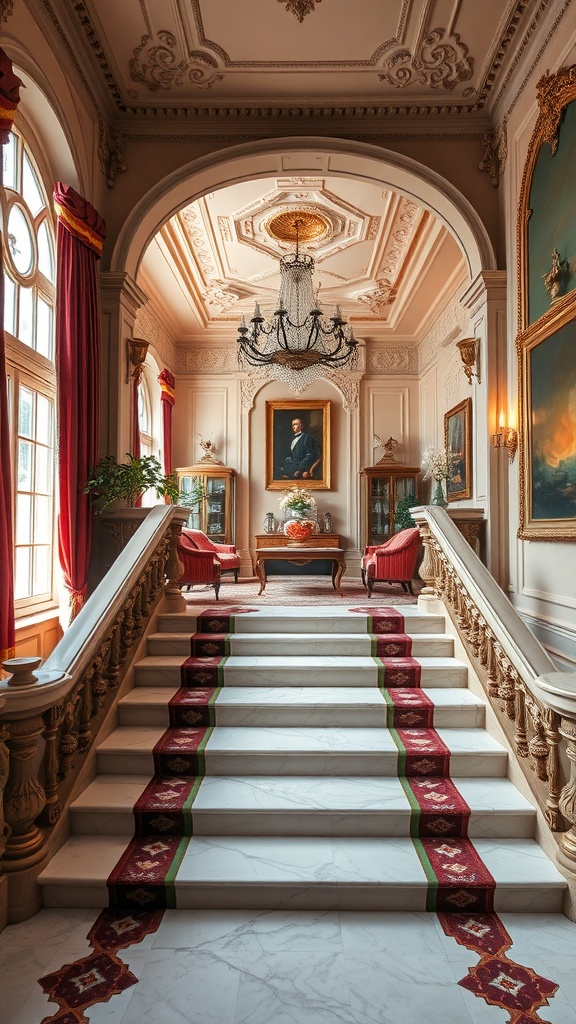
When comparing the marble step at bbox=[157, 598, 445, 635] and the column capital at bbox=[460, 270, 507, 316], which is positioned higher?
the column capital at bbox=[460, 270, 507, 316]

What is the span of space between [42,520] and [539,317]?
4.02m

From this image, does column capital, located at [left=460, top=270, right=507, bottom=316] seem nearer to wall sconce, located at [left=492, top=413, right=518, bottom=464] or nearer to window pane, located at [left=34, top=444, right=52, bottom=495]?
wall sconce, located at [left=492, top=413, right=518, bottom=464]

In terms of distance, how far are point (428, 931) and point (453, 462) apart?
684 cm

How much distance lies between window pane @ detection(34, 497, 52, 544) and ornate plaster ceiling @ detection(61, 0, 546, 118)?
3.43 metres

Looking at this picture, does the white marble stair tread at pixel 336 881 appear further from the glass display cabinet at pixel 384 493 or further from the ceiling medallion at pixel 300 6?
the glass display cabinet at pixel 384 493

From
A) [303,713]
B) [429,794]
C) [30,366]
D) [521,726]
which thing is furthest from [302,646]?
[30,366]

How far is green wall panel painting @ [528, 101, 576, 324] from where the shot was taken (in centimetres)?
393

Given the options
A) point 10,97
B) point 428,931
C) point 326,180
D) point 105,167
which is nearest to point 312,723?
point 428,931

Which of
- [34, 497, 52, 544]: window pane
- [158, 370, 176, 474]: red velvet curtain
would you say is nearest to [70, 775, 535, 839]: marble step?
[34, 497, 52, 544]: window pane

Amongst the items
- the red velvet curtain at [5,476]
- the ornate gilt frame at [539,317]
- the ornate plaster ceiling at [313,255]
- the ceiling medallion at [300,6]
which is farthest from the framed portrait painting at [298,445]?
the red velvet curtain at [5,476]

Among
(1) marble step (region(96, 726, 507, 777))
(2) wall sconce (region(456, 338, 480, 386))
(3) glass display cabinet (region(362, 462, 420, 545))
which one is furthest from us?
(3) glass display cabinet (region(362, 462, 420, 545))

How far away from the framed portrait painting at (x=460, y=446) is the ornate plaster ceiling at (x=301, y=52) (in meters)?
3.51

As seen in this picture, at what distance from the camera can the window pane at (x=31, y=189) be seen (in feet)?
14.9

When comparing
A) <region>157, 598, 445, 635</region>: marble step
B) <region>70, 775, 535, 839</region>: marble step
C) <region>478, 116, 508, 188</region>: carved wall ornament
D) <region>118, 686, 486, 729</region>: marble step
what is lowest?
<region>70, 775, 535, 839</region>: marble step
